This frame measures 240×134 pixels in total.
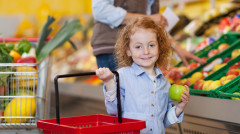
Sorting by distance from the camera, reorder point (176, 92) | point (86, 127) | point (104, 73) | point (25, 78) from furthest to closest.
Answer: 1. point (25, 78)
2. point (176, 92)
3. point (104, 73)
4. point (86, 127)

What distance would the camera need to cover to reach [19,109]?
2357mm

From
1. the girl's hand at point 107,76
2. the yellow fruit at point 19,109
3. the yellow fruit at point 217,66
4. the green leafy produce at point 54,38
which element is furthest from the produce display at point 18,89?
the yellow fruit at point 217,66

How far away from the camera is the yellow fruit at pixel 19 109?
2.35 metres

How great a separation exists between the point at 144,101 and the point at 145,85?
0.30 feet

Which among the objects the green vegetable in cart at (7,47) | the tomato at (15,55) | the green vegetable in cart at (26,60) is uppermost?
the green vegetable in cart at (7,47)

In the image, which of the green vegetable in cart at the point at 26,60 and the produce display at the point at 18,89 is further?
the green vegetable in cart at the point at 26,60

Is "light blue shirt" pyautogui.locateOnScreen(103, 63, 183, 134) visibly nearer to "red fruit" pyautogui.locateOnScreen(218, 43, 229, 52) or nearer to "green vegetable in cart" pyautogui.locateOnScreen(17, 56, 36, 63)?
"green vegetable in cart" pyautogui.locateOnScreen(17, 56, 36, 63)

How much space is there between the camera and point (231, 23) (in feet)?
12.8

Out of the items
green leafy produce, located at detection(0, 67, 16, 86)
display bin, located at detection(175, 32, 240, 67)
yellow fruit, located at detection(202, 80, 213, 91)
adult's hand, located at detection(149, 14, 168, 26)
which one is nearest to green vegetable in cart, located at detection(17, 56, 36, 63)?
green leafy produce, located at detection(0, 67, 16, 86)

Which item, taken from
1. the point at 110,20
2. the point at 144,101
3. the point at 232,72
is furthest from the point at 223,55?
the point at 144,101

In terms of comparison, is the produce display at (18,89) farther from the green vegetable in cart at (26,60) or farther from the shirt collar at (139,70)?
the shirt collar at (139,70)

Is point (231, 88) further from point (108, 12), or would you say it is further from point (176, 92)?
point (108, 12)

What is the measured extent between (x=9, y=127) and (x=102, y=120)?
0.72 m

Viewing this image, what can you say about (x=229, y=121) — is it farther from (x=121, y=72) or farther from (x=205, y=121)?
(x=121, y=72)
